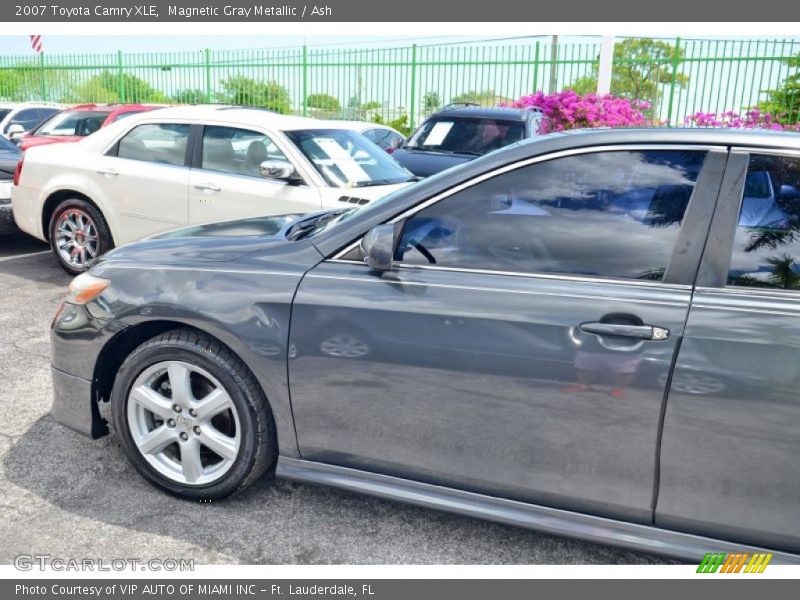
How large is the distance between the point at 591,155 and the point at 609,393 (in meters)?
0.84

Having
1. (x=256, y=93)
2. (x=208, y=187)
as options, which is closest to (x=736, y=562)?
(x=208, y=187)

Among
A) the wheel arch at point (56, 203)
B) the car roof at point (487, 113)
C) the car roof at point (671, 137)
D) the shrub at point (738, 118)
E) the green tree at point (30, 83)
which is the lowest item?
the wheel arch at point (56, 203)

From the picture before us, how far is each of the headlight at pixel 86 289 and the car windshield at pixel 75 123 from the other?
8953 mm

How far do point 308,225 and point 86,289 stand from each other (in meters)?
1.03

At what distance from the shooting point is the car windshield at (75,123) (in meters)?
11.2

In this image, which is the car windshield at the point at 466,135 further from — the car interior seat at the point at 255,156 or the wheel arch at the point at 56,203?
the wheel arch at the point at 56,203

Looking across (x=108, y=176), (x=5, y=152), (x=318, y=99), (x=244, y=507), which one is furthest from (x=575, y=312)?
(x=318, y=99)

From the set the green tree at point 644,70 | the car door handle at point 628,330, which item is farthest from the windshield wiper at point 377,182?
the green tree at point 644,70

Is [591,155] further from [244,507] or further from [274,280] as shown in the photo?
[244,507]

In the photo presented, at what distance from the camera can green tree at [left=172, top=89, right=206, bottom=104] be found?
1964 cm

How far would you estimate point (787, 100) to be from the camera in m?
13.1

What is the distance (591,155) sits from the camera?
2.53 meters

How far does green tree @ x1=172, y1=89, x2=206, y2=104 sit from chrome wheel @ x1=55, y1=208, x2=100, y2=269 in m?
13.7

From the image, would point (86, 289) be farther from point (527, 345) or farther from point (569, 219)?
point (569, 219)
